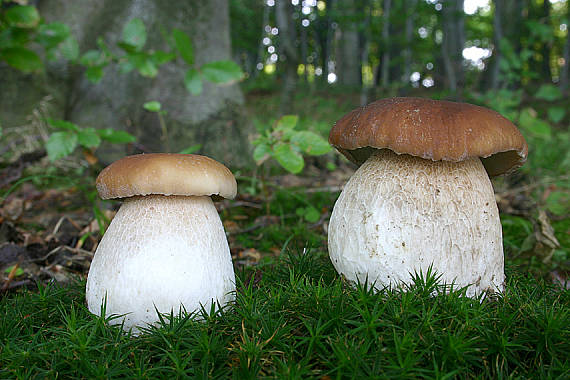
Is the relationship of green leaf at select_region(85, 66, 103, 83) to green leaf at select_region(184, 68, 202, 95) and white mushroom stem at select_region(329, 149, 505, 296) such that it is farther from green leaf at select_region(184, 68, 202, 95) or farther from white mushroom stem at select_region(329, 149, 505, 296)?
white mushroom stem at select_region(329, 149, 505, 296)

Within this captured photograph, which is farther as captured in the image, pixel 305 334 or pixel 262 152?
pixel 262 152

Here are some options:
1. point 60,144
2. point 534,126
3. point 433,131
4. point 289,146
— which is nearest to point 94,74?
point 60,144

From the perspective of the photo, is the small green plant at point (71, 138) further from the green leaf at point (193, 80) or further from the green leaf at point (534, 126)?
the green leaf at point (534, 126)

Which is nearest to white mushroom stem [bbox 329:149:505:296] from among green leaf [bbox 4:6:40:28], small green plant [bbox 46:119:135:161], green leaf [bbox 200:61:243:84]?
green leaf [bbox 200:61:243:84]

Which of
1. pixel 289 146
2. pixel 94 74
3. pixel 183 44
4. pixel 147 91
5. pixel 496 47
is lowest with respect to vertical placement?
pixel 289 146

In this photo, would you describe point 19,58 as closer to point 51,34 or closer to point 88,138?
point 51,34

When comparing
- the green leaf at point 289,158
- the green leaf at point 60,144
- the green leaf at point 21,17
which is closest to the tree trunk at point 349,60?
the green leaf at point 289,158
